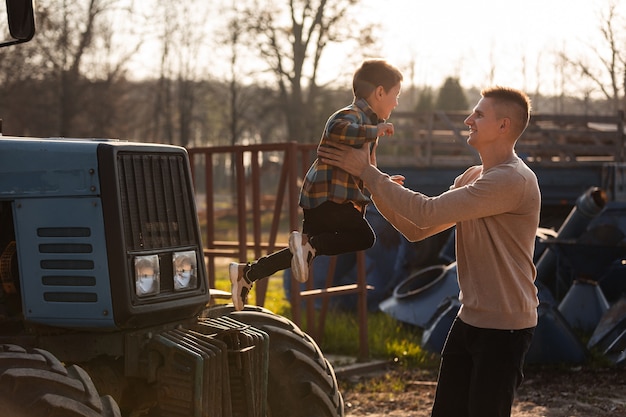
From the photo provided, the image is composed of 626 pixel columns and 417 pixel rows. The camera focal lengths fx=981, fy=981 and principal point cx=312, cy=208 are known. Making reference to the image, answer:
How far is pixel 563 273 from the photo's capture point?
1097 cm

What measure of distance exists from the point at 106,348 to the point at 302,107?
112ft

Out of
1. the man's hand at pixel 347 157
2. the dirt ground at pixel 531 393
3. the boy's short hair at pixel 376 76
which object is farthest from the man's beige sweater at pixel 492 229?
the dirt ground at pixel 531 393

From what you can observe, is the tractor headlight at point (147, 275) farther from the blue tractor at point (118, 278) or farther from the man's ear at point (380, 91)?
the man's ear at point (380, 91)

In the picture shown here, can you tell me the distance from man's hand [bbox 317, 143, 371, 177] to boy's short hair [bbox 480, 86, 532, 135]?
23.2 inches

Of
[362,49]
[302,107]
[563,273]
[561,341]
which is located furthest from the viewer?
[302,107]

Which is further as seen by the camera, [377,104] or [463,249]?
[377,104]

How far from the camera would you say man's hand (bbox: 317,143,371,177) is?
4.25 meters

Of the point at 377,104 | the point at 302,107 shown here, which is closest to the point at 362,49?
the point at 302,107

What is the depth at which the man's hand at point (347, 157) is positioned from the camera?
425cm

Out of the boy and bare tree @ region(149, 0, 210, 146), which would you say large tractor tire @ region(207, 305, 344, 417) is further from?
bare tree @ region(149, 0, 210, 146)

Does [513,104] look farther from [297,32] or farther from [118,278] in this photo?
[297,32]

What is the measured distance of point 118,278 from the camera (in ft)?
13.8

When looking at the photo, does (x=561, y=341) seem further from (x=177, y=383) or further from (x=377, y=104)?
(x=177, y=383)

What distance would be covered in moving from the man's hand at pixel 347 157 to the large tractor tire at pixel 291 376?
1.01 meters
